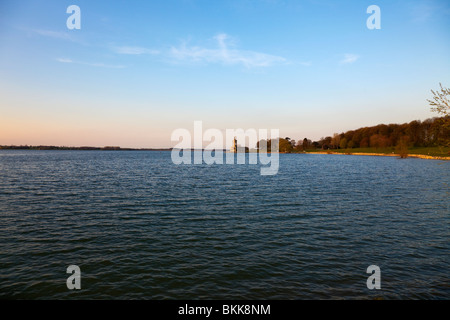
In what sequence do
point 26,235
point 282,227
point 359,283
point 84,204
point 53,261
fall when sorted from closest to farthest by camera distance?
point 359,283, point 53,261, point 26,235, point 282,227, point 84,204

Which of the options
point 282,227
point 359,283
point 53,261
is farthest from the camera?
point 282,227

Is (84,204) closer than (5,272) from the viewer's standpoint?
No

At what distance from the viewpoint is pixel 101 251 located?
16.7 meters

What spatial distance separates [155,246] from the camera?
1750cm

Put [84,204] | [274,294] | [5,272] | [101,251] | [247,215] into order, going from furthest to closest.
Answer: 1. [84,204]
2. [247,215]
3. [101,251]
4. [5,272]
5. [274,294]

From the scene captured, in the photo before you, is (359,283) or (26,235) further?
(26,235)

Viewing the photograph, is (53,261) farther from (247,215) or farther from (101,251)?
(247,215)

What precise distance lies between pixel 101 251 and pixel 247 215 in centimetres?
1370

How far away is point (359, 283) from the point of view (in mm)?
12875

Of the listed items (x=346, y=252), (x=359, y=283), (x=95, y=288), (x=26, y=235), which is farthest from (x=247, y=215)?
(x=26, y=235)

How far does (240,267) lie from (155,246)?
6.31 meters

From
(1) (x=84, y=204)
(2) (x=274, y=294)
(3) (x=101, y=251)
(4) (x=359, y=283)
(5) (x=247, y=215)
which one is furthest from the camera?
(1) (x=84, y=204)

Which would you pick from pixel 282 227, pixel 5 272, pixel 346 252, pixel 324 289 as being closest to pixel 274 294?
pixel 324 289

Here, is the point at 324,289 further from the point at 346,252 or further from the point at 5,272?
the point at 5,272
